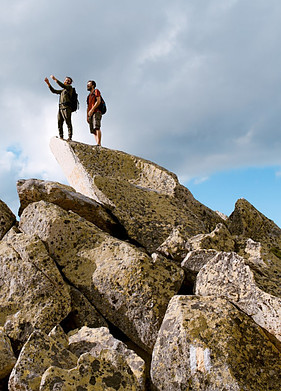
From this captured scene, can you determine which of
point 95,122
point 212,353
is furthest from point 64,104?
point 212,353

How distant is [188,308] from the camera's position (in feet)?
28.9

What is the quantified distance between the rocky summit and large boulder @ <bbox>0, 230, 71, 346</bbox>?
0.03 metres

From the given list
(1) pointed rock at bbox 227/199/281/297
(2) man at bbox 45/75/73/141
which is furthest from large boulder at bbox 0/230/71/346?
(2) man at bbox 45/75/73/141

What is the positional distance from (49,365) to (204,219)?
11113 millimetres

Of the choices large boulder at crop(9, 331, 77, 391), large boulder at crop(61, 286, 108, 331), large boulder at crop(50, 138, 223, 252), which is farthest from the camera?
large boulder at crop(50, 138, 223, 252)

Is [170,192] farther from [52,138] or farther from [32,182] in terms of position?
[52,138]

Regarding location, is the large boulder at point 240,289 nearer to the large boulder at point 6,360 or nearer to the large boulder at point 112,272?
the large boulder at point 112,272

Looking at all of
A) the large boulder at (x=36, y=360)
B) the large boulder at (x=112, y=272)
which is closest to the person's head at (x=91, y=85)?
the large boulder at (x=112, y=272)

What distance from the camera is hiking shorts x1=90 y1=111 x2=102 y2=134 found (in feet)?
73.6

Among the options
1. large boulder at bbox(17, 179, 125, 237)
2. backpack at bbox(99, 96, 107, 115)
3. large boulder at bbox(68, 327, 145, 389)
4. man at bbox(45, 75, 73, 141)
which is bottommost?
→ large boulder at bbox(68, 327, 145, 389)

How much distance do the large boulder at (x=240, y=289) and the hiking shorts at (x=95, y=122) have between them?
1405 centimetres

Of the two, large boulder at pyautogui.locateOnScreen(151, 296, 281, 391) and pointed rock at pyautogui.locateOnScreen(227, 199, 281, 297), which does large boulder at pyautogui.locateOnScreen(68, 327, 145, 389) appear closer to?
large boulder at pyautogui.locateOnScreen(151, 296, 281, 391)

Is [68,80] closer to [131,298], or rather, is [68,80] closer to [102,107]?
[102,107]

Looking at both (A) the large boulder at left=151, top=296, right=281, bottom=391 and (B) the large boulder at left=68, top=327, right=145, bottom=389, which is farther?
(B) the large boulder at left=68, top=327, right=145, bottom=389
